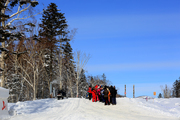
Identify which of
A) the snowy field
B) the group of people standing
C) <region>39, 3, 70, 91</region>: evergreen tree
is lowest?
the snowy field

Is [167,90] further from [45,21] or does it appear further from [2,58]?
[2,58]

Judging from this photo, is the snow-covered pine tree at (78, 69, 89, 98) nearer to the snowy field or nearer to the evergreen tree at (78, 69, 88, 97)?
the evergreen tree at (78, 69, 88, 97)

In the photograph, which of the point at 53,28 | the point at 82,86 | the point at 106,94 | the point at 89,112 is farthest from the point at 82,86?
the point at 89,112

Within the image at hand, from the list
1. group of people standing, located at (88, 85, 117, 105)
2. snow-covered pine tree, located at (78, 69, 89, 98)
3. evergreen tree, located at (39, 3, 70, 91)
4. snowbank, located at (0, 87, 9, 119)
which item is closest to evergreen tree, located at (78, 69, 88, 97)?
snow-covered pine tree, located at (78, 69, 89, 98)

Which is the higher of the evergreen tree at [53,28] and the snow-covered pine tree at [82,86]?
the evergreen tree at [53,28]

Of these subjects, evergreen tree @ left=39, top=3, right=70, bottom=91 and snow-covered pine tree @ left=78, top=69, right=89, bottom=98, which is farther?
snow-covered pine tree @ left=78, top=69, right=89, bottom=98

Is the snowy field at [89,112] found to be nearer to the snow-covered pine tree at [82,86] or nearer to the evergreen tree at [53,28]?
the evergreen tree at [53,28]

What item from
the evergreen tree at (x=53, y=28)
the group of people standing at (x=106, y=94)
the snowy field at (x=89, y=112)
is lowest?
the snowy field at (x=89, y=112)

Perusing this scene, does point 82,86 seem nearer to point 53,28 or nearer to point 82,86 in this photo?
point 82,86

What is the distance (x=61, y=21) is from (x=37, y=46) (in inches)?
415

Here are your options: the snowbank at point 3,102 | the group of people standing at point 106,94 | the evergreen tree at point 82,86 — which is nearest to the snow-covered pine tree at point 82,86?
the evergreen tree at point 82,86

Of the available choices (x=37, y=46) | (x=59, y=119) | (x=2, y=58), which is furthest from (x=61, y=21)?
(x=59, y=119)

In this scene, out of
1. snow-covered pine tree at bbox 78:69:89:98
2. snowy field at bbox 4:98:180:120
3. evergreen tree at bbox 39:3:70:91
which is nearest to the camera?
snowy field at bbox 4:98:180:120

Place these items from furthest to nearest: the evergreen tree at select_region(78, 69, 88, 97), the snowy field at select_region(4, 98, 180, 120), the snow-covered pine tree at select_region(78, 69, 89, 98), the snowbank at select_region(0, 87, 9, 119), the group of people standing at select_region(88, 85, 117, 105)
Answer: the evergreen tree at select_region(78, 69, 88, 97), the snow-covered pine tree at select_region(78, 69, 89, 98), the group of people standing at select_region(88, 85, 117, 105), the snowy field at select_region(4, 98, 180, 120), the snowbank at select_region(0, 87, 9, 119)
